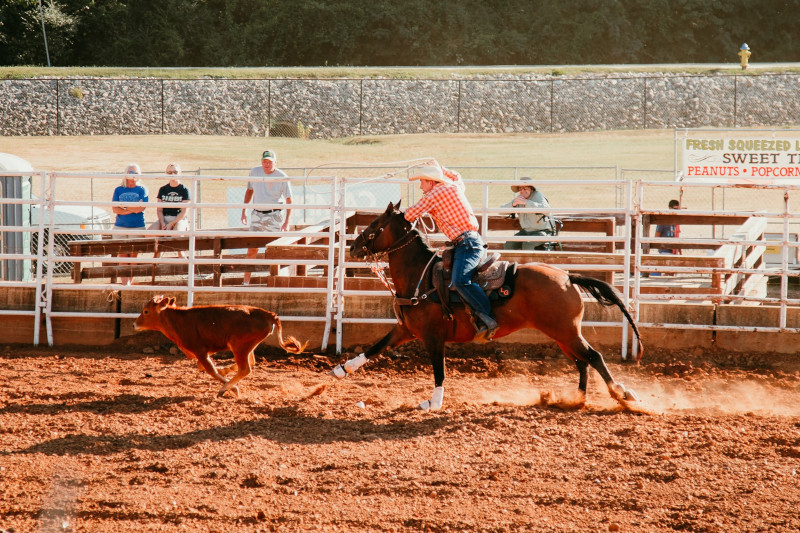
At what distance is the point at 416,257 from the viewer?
805 cm

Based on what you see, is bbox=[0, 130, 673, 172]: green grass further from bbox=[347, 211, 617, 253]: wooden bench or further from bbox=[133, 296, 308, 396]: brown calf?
bbox=[133, 296, 308, 396]: brown calf

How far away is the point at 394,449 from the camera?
6.68 m

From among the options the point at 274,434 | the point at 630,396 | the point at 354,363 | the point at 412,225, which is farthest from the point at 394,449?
the point at 630,396

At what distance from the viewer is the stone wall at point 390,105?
4241 centimetres

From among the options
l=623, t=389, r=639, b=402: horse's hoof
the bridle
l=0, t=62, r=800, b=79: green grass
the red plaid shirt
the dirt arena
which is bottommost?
the dirt arena

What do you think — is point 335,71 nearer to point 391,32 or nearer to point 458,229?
point 391,32

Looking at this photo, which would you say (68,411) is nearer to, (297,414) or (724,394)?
(297,414)

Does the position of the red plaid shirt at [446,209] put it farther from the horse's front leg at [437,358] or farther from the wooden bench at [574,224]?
the wooden bench at [574,224]

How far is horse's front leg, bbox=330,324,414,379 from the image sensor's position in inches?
315

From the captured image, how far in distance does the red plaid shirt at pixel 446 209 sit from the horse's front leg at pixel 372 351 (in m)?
1.10

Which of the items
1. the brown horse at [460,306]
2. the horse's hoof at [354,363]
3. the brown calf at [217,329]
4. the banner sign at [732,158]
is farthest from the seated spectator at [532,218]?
the banner sign at [732,158]

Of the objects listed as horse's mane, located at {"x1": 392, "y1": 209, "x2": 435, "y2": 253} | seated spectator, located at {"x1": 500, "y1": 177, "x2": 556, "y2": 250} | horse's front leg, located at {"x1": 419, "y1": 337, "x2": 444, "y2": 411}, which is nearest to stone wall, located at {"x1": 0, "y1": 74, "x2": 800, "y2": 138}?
seated spectator, located at {"x1": 500, "y1": 177, "x2": 556, "y2": 250}

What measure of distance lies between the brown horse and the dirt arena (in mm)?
477

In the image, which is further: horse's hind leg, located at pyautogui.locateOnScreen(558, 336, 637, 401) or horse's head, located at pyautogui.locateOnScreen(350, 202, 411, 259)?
horse's head, located at pyautogui.locateOnScreen(350, 202, 411, 259)
